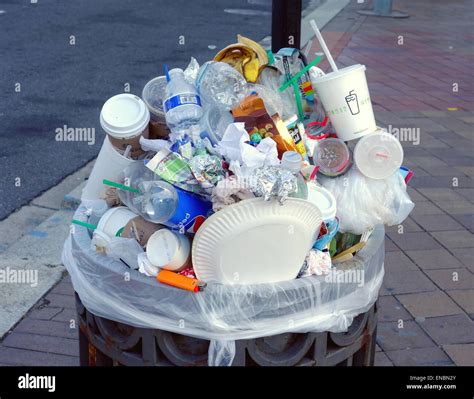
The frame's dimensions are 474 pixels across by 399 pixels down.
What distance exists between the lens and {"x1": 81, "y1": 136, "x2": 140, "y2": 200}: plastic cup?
2323 millimetres

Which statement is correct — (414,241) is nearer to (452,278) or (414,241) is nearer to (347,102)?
(452,278)

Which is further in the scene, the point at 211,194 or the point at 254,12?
the point at 254,12

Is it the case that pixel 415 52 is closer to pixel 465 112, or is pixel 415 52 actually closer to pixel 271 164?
pixel 465 112

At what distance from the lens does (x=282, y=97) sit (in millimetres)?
→ 2361

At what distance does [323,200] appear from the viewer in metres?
2.15

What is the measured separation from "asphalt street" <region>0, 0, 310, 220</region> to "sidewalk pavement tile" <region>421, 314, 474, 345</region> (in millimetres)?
2466

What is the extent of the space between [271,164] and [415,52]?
780 centimetres

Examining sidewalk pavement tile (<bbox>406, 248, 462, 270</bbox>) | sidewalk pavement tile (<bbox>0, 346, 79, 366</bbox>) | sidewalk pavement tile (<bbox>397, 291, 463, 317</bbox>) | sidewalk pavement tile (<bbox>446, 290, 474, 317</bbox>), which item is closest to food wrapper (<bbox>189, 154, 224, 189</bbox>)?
sidewalk pavement tile (<bbox>0, 346, 79, 366</bbox>)

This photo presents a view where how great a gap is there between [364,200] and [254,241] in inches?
18.5

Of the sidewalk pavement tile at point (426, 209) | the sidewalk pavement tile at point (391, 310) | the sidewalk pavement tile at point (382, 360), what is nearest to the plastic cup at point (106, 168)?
the sidewalk pavement tile at point (382, 360)

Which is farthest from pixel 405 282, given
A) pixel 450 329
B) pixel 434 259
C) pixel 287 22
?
pixel 287 22

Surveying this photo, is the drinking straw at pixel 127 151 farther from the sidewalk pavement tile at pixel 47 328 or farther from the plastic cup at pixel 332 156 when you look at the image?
the sidewalk pavement tile at pixel 47 328
